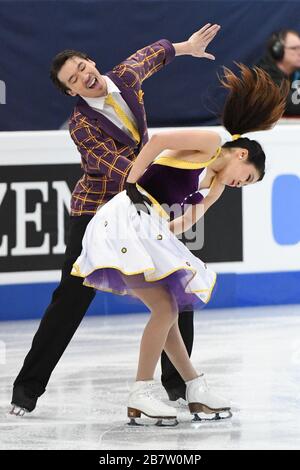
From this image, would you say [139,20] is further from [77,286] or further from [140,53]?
[77,286]

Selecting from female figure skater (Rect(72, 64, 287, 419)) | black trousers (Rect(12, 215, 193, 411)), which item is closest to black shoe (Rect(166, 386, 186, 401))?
female figure skater (Rect(72, 64, 287, 419))

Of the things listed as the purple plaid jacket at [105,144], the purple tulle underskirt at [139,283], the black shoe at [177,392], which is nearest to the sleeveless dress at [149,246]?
the purple tulle underskirt at [139,283]

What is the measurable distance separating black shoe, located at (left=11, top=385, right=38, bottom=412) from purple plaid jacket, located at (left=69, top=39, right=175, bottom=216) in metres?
0.74

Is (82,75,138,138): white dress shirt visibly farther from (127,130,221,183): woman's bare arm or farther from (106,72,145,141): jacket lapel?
(127,130,221,183): woman's bare arm

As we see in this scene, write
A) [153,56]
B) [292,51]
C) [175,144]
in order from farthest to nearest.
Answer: [292,51], [153,56], [175,144]

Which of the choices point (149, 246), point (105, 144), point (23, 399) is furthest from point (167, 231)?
point (23, 399)

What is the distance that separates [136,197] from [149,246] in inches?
7.3

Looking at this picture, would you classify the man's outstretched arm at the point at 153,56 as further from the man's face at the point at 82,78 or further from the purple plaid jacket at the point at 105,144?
the man's face at the point at 82,78

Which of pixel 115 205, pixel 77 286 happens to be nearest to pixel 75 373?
pixel 77 286

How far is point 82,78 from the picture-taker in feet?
14.9

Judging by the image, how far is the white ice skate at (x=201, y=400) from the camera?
4.30 m

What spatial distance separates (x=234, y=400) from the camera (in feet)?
15.3

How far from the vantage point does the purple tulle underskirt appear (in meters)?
4.12
